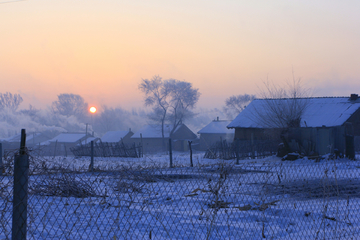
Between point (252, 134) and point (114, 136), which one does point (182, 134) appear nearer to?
point (114, 136)

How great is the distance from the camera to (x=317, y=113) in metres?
26.2

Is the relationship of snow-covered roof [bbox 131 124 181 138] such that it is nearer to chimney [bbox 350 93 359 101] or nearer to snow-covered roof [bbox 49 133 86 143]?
snow-covered roof [bbox 49 133 86 143]

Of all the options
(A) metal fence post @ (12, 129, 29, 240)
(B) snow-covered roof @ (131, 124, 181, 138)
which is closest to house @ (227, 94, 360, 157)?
(A) metal fence post @ (12, 129, 29, 240)

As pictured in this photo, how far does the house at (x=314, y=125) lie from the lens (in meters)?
17.0

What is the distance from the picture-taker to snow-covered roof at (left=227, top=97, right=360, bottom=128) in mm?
24062

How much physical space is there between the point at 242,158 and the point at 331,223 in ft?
50.1

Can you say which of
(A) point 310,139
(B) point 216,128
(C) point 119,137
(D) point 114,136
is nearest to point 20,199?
(A) point 310,139

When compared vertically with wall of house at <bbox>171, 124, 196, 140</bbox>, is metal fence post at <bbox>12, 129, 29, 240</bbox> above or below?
below

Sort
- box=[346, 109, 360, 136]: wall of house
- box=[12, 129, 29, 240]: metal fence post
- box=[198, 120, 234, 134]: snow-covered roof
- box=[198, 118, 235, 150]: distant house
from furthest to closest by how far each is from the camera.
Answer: box=[198, 120, 234, 134]: snow-covered roof
box=[198, 118, 235, 150]: distant house
box=[346, 109, 360, 136]: wall of house
box=[12, 129, 29, 240]: metal fence post

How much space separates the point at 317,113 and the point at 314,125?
2.04 m

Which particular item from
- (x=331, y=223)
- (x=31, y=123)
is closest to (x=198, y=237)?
(x=331, y=223)

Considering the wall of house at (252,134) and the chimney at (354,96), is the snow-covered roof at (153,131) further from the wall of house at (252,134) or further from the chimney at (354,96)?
the chimney at (354,96)

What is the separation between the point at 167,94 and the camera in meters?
57.2

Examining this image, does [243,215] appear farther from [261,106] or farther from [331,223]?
[261,106]
